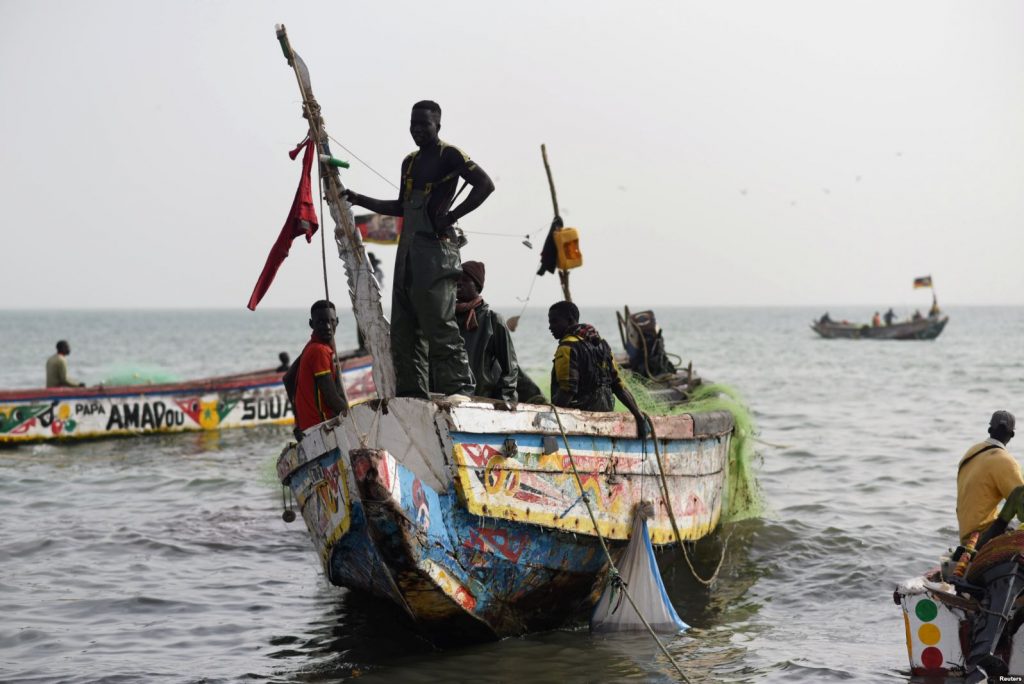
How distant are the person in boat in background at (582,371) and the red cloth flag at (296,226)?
1.84m

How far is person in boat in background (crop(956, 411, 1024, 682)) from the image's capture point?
5980 mm

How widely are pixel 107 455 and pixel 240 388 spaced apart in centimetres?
294

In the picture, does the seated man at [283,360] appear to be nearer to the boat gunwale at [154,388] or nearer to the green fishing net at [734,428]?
the boat gunwale at [154,388]

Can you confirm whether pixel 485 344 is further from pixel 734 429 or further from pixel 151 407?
pixel 151 407

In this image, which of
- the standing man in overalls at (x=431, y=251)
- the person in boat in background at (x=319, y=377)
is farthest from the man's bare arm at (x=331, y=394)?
the standing man in overalls at (x=431, y=251)

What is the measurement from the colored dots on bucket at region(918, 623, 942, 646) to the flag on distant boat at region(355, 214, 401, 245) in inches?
391

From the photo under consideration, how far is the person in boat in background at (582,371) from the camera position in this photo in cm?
750

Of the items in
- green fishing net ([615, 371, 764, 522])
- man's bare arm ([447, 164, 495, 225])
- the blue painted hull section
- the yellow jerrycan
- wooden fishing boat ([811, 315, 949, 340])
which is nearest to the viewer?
the blue painted hull section

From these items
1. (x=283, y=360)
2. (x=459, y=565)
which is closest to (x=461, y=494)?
(x=459, y=565)

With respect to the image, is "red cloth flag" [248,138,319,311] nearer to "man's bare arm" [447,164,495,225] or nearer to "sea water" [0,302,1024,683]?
"man's bare arm" [447,164,495,225]

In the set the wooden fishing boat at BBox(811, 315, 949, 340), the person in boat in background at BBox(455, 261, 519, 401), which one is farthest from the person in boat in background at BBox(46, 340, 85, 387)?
the wooden fishing boat at BBox(811, 315, 949, 340)

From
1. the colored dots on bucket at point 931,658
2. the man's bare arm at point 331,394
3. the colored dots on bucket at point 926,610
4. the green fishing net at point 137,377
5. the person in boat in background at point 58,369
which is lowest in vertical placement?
the colored dots on bucket at point 931,658

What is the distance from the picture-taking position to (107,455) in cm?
1772

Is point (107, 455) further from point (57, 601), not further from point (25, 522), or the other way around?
point (57, 601)
